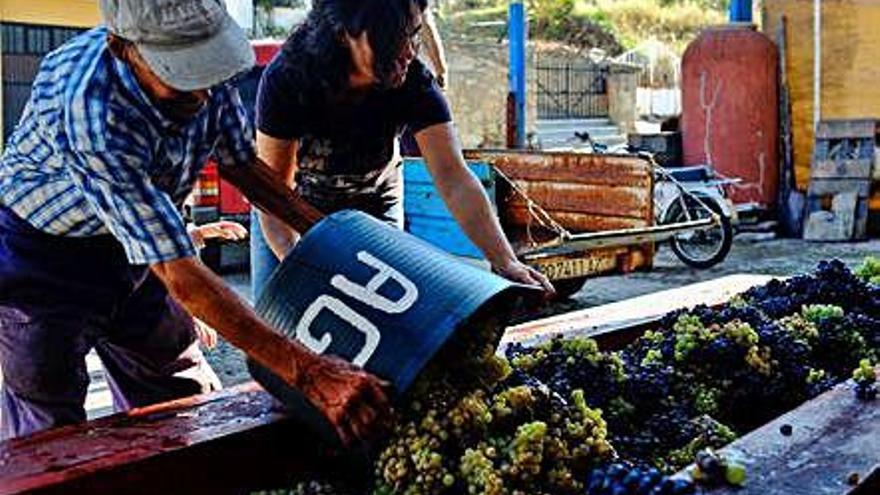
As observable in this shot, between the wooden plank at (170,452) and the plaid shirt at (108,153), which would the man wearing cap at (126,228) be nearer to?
the plaid shirt at (108,153)

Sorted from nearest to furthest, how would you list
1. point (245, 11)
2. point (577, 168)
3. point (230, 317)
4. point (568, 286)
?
point (230, 317) < point (568, 286) < point (577, 168) < point (245, 11)

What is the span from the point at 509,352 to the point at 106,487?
3.16ft

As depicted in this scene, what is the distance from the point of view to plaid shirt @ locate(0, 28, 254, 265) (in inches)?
76.9

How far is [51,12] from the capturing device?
12.8 metres

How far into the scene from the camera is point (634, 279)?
938 centimetres

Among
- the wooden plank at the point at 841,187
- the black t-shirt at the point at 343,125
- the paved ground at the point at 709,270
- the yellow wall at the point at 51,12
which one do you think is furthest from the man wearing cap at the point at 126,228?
the yellow wall at the point at 51,12

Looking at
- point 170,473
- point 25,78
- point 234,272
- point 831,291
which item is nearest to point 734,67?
point 234,272

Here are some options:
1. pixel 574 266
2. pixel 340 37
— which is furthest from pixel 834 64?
pixel 340 37

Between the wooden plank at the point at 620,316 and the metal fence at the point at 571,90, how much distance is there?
16077 mm

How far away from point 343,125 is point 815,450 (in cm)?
173

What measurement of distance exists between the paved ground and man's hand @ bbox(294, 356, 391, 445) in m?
4.64

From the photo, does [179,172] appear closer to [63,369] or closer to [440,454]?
[63,369]

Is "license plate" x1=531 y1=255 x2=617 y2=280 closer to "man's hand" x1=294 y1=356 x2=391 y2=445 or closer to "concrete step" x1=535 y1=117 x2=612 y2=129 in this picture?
"man's hand" x1=294 y1=356 x2=391 y2=445

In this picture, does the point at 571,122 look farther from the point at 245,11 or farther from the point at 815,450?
the point at 815,450
